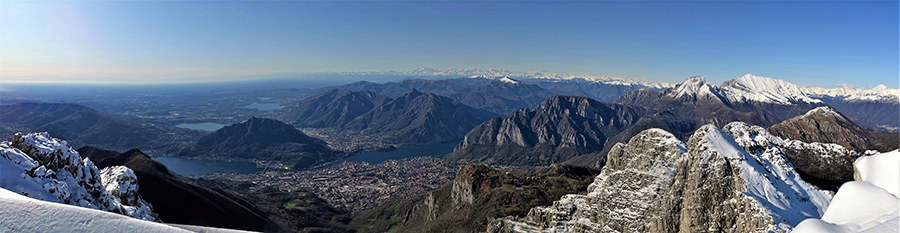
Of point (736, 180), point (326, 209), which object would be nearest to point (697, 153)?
point (736, 180)

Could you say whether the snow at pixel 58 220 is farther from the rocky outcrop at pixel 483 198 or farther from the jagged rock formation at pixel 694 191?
the rocky outcrop at pixel 483 198

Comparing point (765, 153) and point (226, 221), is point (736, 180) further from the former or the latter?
point (226, 221)

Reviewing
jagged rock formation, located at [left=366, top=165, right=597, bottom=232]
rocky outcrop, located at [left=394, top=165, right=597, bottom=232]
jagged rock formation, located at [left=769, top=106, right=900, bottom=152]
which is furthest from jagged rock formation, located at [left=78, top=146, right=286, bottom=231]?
jagged rock formation, located at [left=769, top=106, right=900, bottom=152]

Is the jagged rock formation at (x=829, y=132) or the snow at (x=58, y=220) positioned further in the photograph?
the jagged rock formation at (x=829, y=132)

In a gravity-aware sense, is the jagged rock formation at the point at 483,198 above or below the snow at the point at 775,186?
below

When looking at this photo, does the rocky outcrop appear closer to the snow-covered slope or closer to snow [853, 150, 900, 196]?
snow [853, 150, 900, 196]

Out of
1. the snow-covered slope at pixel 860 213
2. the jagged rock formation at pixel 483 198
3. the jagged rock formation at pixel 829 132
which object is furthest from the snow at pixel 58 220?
the jagged rock formation at pixel 829 132
